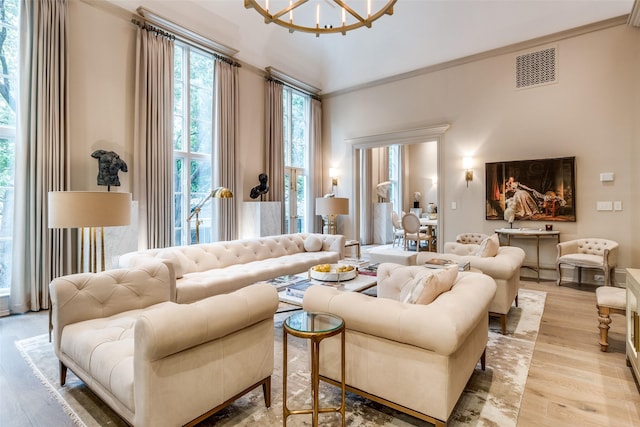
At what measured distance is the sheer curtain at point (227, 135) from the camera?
602 cm

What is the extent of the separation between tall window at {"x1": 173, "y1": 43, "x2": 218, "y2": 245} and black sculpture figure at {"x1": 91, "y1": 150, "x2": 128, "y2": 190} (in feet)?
3.79

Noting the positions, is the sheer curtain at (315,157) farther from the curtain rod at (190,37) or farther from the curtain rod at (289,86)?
the curtain rod at (190,37)

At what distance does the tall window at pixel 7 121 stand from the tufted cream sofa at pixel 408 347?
4.09 meters

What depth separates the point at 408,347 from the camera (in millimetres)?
1743

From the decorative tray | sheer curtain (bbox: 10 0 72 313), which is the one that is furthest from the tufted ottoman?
sheer curtain (bbox: 10 0 72 313)

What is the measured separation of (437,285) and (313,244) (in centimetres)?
394

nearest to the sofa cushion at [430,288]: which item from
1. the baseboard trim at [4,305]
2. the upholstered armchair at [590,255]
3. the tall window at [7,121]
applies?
the upholstered armchair at [590,255]

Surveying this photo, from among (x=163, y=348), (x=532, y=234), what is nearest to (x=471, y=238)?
(x=532, y=234)

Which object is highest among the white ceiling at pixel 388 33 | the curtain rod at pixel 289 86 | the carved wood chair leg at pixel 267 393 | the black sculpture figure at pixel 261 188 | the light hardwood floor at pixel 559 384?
the white ceiling at pixel 388 33

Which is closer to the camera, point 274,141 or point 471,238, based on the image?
point 471,238

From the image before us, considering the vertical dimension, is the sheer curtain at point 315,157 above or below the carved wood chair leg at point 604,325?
above

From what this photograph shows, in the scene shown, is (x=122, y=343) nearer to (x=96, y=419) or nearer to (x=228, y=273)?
(x=96, y=419)

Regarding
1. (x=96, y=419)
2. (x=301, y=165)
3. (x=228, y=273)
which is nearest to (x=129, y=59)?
(x=228, y=273)

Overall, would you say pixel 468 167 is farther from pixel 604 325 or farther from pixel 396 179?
pixel 396 179
